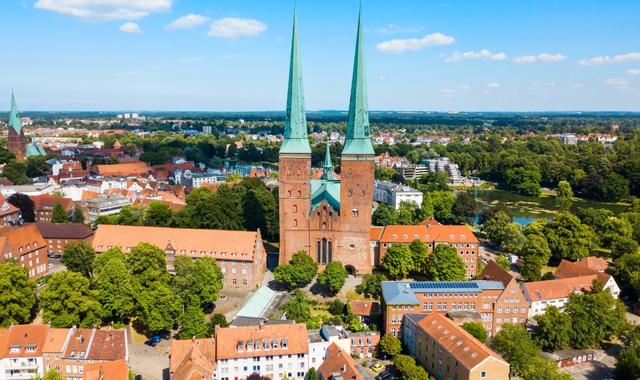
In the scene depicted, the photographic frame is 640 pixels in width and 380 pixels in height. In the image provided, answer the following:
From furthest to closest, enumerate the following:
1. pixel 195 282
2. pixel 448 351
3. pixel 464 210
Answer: pixel 464 210 → pixel 195 282 → pixel 448 351

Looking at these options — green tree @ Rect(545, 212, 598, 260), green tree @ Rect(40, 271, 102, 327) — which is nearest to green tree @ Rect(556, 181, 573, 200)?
green tree @ Rect(545, 212, 598, 260)

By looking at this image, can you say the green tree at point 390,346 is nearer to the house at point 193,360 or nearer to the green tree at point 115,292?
the house at point 193,360

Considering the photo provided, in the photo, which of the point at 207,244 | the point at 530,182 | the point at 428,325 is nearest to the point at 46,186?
the point at 207,244

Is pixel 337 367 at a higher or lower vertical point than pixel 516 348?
lower

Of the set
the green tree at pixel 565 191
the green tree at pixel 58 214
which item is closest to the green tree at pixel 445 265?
the green tree at pixel 58 214

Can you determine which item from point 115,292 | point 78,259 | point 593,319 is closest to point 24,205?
point 78,259

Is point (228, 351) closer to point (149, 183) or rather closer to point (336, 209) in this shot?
point (336, 209)

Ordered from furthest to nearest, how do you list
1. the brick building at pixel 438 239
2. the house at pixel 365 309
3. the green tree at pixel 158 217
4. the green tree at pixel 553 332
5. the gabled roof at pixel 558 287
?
the green tree at pixel 158 217, the brick building at pixel 438 239, the gabled roof at pixel 558 287, the house at pixel 365 309, the green tree at pixel 553 332

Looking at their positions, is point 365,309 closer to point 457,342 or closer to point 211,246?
point 457,342
